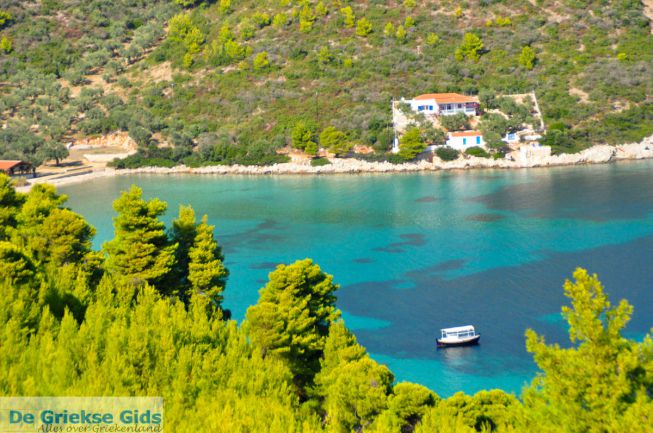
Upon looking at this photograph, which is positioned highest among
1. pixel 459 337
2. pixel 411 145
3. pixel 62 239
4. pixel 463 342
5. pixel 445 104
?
pixel 445 104

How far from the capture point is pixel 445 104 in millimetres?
66875

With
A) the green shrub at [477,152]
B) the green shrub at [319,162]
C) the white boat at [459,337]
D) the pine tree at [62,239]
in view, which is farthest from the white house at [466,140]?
the pine tree at [62,239]

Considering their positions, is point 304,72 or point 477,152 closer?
point 477,152

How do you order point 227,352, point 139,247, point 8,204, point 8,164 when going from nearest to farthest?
point 227,352, point 139,247, point 8,204, point 8,164

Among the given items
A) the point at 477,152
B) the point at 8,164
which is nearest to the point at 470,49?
the point at 477,152

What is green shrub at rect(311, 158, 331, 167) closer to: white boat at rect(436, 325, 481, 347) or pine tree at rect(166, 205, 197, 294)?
pine tree at rect(166, 205, 197, 294)

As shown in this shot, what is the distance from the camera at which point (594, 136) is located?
6419 cm

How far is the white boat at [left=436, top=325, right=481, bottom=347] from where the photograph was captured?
22.1 metres

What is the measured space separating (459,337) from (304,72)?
196 ft

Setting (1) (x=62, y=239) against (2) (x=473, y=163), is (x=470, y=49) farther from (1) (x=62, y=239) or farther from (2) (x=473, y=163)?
(1) (x=62, y=239)

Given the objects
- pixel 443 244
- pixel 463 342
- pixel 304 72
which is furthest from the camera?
pixel 304 72

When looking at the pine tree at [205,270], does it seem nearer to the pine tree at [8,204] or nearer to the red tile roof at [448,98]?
the pine tree at [8,204]

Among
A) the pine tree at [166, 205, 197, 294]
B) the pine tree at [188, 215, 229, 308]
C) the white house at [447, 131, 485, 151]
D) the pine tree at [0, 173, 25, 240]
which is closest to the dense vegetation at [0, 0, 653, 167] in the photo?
the white house at [447, 131, 485, 151]

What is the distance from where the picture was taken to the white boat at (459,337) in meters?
22.1
